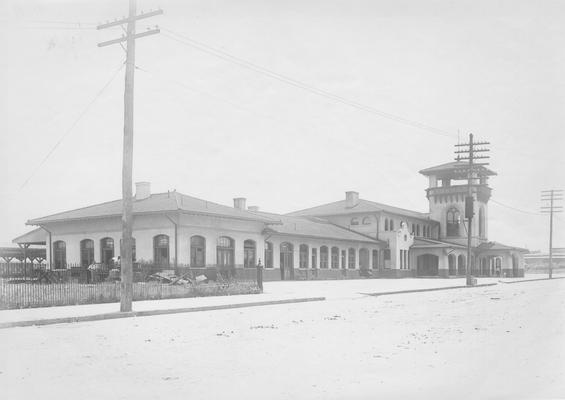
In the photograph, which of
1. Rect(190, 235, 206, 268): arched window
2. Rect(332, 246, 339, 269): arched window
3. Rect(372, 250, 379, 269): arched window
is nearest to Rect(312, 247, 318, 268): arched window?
Rect(332, 246, 339, 269): arched window

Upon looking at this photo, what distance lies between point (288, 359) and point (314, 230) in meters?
38.3

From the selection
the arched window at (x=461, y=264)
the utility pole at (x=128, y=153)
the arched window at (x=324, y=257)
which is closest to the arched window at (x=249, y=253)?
the arched window at (x=324, y=257)

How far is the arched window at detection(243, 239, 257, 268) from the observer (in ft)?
121

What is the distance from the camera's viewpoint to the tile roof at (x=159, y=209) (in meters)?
32.2

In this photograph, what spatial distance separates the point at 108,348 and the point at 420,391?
5.30 meters

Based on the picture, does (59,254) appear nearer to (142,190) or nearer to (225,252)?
(142,190)

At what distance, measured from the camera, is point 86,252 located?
35.4 m

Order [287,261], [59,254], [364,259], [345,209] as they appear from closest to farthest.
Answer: [59,254] → [287,261] → [364,259] → [345,209]

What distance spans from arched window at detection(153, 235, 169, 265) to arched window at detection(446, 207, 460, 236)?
37.7 m

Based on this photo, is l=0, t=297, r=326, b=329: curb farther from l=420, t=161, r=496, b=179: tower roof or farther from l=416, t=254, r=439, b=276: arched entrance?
l=420, t=161, r=496, b=179: tower roof

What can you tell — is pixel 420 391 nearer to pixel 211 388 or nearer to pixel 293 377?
pixel 293 377

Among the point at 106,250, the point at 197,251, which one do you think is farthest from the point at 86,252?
the point at 197,251

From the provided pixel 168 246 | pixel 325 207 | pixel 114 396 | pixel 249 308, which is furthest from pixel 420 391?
pixel 325 207

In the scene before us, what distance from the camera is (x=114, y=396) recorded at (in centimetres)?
667
